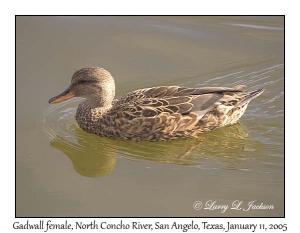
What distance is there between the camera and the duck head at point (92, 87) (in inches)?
320

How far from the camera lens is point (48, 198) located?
6.84m

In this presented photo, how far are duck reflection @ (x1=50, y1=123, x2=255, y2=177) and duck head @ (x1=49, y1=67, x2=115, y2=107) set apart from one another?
0.51 m

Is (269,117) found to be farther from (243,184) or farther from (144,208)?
(144,208)

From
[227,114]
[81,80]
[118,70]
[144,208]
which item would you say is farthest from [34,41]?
[144,208]

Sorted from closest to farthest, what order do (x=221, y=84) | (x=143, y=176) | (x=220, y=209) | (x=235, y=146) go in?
1. (x=220, y=209)
2. (x=143, y=176)
3. (x=235, y=146)
4. (x=221, y=84)

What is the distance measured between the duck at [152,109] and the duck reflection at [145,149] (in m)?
0.13

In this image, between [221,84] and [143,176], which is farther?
[221,84]

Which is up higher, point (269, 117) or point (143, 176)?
point (269, 117)

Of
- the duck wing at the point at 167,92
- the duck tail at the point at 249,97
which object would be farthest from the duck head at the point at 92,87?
the duck tail at the point at 249,97

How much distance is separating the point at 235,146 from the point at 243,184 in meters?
0.97

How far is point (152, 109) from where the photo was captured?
786cm

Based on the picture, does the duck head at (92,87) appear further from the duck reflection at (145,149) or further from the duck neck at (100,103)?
the duck reflection at (145,149)

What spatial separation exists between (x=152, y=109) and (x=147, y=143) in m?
0.46

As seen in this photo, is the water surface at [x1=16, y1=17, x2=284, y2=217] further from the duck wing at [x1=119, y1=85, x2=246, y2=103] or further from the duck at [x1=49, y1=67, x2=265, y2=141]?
the duck wing at [x1=119, y1=85, x2=246, y2=103]
